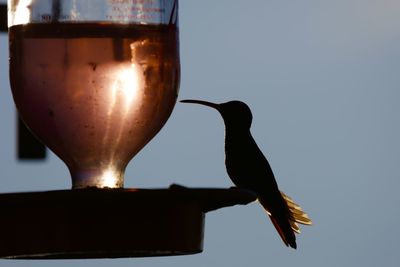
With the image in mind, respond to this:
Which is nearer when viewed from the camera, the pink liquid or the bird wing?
the pink liquid

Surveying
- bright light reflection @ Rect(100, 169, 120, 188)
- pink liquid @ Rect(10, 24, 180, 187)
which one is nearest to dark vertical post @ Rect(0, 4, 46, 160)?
pink liquid @ Rect(10, 24, 180, 187)

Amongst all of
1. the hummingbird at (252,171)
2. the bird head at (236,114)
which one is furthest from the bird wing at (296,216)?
the bird head at (236,114)

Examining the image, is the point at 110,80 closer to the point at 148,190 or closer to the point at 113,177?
the point at 113,177

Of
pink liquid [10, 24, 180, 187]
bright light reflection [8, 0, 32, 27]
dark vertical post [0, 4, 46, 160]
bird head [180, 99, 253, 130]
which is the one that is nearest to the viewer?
pink liquid [10, 24, 180, 187]

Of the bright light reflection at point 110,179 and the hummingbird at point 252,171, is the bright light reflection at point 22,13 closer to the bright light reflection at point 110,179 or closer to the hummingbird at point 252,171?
the bright light reflection at point 110,179

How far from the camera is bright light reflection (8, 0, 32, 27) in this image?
9.34ft

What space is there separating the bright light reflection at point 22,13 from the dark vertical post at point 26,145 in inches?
26.8

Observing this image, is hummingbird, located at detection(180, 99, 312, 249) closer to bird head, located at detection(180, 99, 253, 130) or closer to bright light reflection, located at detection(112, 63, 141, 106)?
bird head, located at detection(180, 99, 253, 130)

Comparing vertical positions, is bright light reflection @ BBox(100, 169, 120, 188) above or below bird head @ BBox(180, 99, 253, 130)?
below

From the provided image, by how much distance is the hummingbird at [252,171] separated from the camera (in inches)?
149

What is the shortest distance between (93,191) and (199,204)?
362mm

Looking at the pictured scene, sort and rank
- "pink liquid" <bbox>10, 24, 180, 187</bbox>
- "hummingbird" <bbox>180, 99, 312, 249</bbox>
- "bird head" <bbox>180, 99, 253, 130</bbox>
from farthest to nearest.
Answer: "bird head" <bbox>180, 99, 253, 130</bbox> < "hummingbird" <bbox>180, 99, 312, 249</bbox> < "pink liquid" <bbox>10, 24, 180, 187</bbox>

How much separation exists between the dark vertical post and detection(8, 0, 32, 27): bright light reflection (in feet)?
2.23

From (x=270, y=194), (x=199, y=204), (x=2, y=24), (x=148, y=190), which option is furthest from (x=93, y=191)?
(x=270, y=194)
